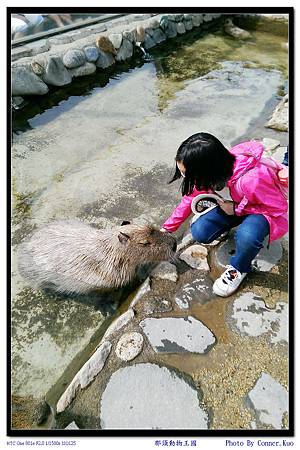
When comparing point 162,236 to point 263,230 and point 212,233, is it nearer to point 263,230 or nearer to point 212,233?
point 212,233

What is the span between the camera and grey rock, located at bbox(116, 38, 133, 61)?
7.37 metres

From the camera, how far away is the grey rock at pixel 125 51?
7.37 m

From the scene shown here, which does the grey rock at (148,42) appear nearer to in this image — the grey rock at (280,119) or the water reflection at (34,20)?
the water reflection at (34,20)

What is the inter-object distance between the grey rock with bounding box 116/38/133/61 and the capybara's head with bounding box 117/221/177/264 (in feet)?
16.8

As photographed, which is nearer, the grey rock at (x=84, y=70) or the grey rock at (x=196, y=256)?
the grey rock at (x=196, y=256)

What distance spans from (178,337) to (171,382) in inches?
13.6

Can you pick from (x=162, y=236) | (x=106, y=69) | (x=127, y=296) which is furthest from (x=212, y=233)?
(x=106, y=69)

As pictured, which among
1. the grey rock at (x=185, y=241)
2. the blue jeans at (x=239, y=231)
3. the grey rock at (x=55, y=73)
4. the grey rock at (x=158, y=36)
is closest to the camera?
the blue jeans at (x=239, y=231)

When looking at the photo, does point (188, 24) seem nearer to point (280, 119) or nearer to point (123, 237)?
point (280, 119)

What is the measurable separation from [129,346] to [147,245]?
107 cm

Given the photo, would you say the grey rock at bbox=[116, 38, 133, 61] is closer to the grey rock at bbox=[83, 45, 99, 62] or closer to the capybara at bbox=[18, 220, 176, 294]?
the grey rock at bbox=[83, 45, 99, 62]

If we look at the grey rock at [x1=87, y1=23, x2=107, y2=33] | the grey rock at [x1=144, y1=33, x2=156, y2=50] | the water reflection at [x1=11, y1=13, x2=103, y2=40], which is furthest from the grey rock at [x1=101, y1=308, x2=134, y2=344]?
the grey rock at [x1=144, y1=33, x2=156, y2=50]

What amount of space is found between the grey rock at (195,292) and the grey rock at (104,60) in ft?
17.2

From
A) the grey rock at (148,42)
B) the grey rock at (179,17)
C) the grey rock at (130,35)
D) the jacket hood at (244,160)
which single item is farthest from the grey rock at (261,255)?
the grey rock at (179,17)
